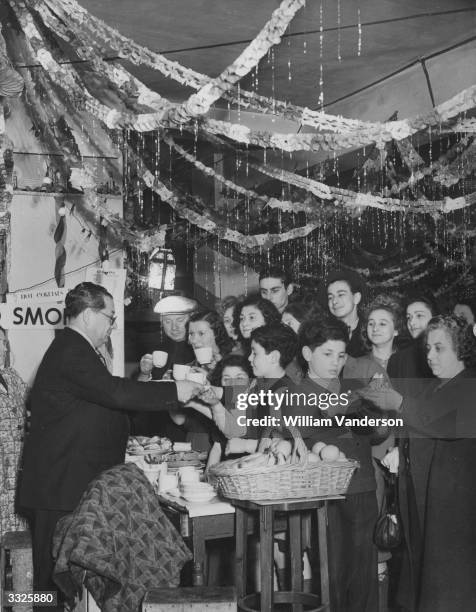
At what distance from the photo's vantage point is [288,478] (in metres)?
2.69

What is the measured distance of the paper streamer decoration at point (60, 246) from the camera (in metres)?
5.93

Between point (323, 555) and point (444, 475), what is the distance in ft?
2.13

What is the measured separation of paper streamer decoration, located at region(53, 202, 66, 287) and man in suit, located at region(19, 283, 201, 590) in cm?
276

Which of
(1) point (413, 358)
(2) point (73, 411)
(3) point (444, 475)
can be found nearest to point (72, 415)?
(2) point (73, 411)

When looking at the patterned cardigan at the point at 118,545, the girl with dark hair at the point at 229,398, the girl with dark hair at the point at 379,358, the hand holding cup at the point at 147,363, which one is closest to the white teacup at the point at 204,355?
the girl with dark hair at the point at 229,398

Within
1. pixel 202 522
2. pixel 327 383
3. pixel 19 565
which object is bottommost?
pixel 19 565

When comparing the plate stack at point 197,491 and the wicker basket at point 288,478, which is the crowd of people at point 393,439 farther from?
the wicker basket at point 288,478

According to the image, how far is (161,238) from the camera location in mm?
5383

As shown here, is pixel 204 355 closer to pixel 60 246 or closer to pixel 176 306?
pixel 176 306

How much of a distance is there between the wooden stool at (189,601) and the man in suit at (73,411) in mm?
1000

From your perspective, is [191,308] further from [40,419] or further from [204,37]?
[204,37]

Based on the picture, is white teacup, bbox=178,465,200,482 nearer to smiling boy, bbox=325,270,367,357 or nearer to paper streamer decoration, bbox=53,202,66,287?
smiling boy, bbox=325,270,367,357

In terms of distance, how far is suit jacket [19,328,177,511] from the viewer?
126 inches

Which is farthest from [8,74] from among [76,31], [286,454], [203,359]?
[286,454]
